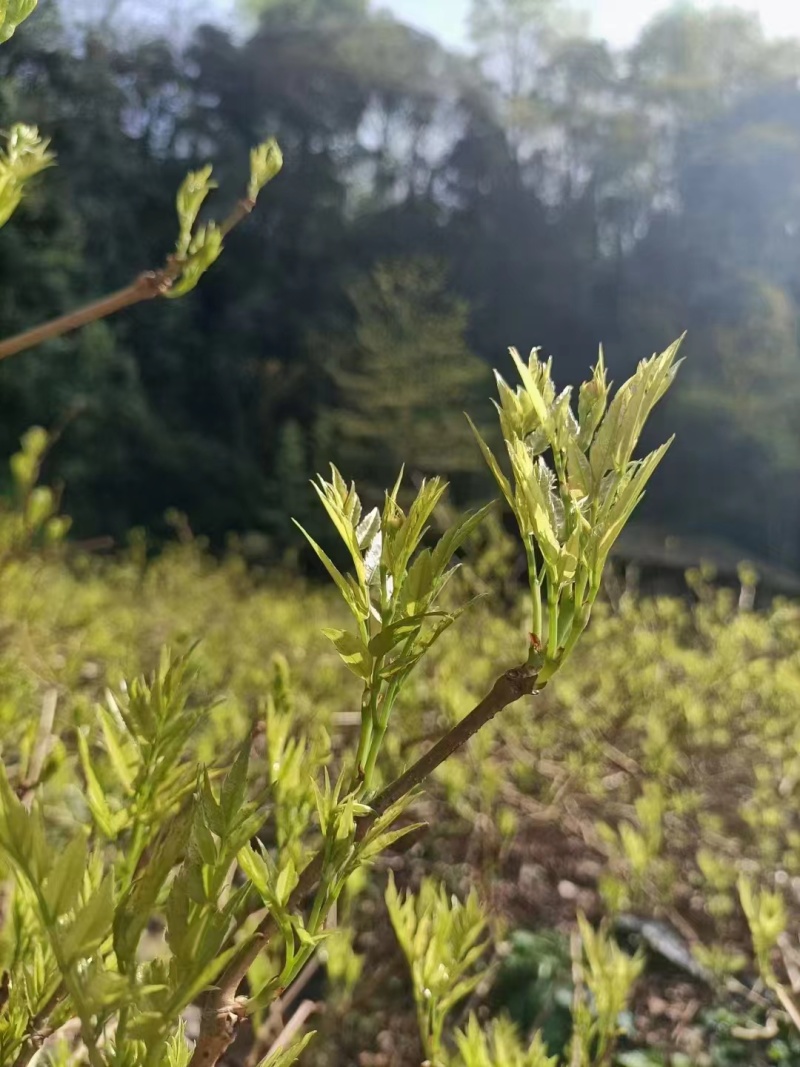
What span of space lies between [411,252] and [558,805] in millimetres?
10026

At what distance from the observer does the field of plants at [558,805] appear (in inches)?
36.1

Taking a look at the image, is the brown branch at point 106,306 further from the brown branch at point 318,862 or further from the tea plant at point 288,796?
the brown branch at point 318,862

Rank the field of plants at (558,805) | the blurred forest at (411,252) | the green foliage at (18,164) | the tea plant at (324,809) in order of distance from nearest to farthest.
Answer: the tea plant at (324,809) < the green foliage at (18,164) < the field of plants at (558,805) < the blurred forest at (411,252)

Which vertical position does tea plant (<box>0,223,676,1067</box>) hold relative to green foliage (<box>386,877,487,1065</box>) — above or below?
above

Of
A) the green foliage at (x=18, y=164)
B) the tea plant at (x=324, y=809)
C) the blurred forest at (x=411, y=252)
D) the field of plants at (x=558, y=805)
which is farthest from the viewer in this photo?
the blurred forest at (x=411, y=252)

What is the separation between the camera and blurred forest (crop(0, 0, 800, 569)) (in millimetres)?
9000

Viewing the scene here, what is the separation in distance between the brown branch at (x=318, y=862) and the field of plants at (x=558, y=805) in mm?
301

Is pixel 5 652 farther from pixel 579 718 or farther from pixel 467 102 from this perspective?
pixel 467 102

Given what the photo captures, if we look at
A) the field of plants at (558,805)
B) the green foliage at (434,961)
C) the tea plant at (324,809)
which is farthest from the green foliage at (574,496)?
the field of plants at (558,805)

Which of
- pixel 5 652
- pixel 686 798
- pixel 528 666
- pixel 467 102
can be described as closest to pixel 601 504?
pixel 528 666

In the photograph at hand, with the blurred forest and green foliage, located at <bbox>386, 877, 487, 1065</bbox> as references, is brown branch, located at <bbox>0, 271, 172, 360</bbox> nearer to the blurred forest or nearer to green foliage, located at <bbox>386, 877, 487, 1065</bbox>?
green foliage, located at <bbox>386, 877, 487, 1065</bbox>

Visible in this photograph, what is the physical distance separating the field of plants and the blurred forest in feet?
20.9

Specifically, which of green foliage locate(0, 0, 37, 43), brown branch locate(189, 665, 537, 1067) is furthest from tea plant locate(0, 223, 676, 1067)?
green foliage locate(0, 0, 37, 43)

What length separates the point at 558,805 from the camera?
1384mm
